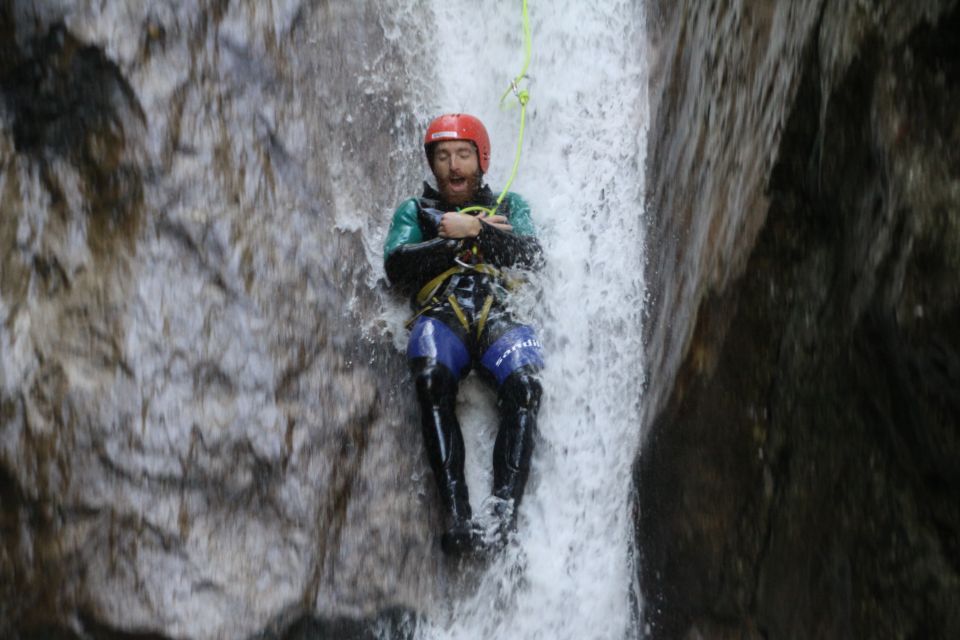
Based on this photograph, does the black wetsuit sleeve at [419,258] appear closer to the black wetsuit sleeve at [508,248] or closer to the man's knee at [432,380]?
the black wetsuit sleeve at [508,248]

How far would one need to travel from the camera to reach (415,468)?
3805 millimetres

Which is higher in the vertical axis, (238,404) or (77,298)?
(77,298)

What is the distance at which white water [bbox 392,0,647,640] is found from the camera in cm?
356

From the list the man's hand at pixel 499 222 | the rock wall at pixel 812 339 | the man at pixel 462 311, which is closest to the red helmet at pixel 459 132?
the man at pixel 462 311

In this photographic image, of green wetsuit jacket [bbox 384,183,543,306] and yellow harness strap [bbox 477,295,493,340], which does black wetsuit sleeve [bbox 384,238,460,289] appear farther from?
yellow harness strap [bbox 477,295,493,340]

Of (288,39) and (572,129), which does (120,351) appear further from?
(572,129)

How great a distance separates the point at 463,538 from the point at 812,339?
1.70m

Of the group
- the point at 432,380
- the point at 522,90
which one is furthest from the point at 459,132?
the point at 432,380

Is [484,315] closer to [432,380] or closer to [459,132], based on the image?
[432,380]

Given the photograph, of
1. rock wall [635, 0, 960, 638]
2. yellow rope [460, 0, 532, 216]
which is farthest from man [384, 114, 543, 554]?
rock wall [635, 0, 960, 638]

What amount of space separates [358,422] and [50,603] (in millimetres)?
1340

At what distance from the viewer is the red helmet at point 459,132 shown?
4176 mm

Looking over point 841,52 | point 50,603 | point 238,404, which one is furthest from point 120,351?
point 841,52

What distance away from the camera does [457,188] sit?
4.16 m
